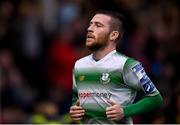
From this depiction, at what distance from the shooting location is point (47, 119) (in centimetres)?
1062

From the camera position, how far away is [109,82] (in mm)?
6105

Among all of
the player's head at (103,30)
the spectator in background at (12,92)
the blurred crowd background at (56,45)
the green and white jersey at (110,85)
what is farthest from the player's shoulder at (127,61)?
the spectator in background at (12,92)

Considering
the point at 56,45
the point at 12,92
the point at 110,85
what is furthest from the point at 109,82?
the point at 56,45

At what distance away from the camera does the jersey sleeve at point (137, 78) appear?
609 cm

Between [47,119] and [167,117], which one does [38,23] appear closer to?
[47,119]

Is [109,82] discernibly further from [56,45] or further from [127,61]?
[56,45]

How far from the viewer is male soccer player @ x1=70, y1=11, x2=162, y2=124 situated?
20.0 ft

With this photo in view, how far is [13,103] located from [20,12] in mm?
1864

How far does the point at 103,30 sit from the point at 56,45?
7.37 metres

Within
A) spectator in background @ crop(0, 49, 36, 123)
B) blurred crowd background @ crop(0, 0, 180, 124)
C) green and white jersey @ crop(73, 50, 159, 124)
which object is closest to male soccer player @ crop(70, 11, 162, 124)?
green and white jersey @ crop(73, 50, 159, 124)

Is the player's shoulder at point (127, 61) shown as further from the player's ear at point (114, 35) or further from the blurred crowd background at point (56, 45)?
the blurred crowd background at point (56, 45)

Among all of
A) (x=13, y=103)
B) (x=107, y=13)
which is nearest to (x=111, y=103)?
(x=107, y=13)

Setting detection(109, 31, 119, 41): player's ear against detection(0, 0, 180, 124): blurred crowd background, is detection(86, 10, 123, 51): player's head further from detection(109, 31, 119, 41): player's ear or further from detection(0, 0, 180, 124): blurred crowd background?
detection(0, 0, 180, 124): blurred crowd background

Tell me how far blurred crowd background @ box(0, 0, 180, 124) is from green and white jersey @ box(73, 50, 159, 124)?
16.6ft
